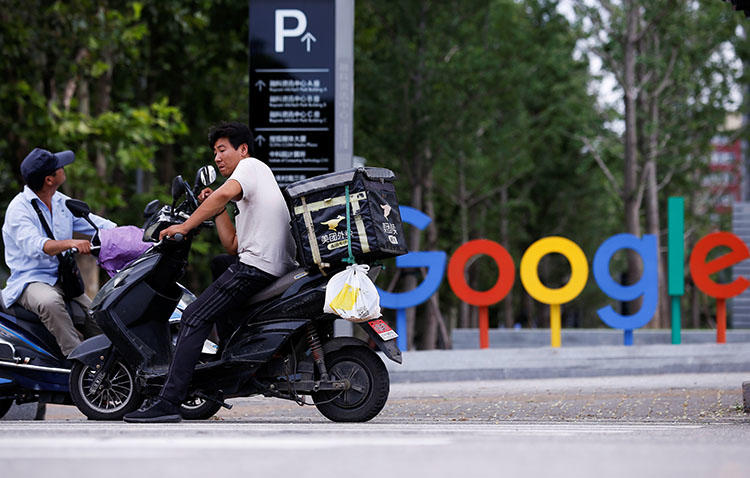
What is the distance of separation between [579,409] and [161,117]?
41.0ft

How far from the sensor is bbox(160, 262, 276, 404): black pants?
7.68 m

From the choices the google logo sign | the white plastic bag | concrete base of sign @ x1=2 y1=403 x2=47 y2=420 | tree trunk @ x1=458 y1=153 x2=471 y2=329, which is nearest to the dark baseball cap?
concrete base of sign @ x1=2 y1=403 x2=47 y2=420

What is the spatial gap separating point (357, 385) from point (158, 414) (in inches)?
47.2

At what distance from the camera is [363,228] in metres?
7.48

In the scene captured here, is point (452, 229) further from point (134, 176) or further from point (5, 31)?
point (5, 31)

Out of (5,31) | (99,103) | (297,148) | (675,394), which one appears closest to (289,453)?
(675,394)

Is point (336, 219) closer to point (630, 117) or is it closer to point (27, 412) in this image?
point (27, 412)

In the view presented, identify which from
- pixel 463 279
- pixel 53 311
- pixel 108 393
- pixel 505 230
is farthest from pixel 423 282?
pixel 505 230

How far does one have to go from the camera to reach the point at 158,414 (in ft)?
25.4

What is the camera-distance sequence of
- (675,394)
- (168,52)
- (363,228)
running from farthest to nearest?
(168,52) < (675,394) < (363,228)

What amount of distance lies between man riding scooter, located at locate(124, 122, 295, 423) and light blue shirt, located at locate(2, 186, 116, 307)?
1.58 m

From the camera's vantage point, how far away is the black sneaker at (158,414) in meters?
7.74

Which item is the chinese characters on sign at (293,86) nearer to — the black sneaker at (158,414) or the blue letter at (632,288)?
the blue letter at (632,288)

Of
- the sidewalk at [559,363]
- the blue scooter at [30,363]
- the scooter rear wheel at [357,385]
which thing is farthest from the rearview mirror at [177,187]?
the sidewalk at [559,363]
